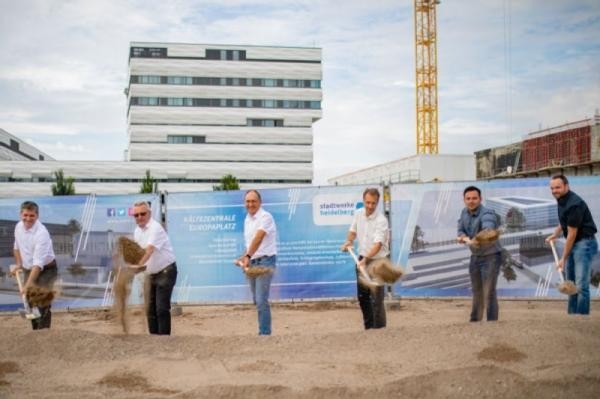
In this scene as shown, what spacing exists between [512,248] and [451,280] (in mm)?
1230

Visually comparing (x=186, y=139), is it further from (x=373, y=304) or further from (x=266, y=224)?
(x=373, y=304)

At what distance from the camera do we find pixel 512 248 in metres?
11.3

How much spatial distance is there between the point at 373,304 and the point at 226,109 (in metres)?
91.4

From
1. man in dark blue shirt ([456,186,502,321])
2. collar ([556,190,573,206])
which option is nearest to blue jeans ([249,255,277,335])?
man in dark blue shirt ([456,186,502,321])

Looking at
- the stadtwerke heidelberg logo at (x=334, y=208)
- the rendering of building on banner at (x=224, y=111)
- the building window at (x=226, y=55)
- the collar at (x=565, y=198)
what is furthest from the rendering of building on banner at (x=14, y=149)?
the collar at (x=565, y=198)

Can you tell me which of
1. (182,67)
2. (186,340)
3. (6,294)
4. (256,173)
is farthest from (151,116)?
(186,340)

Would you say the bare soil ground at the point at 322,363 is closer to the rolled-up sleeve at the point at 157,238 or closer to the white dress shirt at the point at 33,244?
the rolled-up sleeve at the point at 157,238

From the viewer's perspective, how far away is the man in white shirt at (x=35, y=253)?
25.6 ft

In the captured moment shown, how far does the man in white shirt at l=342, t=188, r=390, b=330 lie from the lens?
719 centimetres

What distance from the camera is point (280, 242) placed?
11.6m

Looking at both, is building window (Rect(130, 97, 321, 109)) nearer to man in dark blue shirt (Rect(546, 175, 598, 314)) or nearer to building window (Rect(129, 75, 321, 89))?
building window (Rect(129, 75, 321, 89))

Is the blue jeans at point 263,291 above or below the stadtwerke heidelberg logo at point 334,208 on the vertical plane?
below

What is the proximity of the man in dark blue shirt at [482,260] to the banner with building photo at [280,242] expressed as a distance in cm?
407

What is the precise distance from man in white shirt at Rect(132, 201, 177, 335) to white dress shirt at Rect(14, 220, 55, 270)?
127cm
